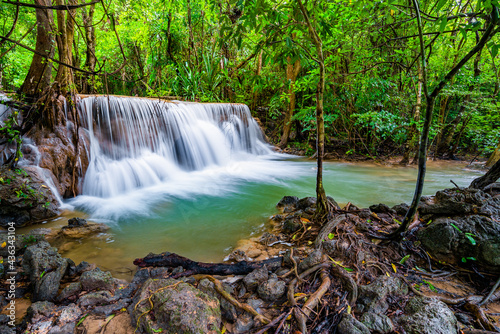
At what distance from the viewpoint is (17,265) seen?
6.88 feet

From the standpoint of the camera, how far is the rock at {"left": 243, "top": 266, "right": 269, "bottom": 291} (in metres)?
1.81

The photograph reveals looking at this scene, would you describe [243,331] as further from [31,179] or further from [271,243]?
[31,179]

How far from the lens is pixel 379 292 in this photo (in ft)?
5.32


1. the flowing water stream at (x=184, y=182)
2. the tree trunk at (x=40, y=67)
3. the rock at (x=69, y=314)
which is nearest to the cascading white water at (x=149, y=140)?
the flowing water stream at (x=184, y=182)

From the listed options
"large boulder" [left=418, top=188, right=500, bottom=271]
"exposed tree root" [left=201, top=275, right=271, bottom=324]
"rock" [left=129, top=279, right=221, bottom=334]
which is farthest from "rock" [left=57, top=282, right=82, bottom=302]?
"large boulder" [left=418, top=188, right=500, bottom=271]

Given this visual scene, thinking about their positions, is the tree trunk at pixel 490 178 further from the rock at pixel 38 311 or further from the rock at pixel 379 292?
the rock at pixel 38 311

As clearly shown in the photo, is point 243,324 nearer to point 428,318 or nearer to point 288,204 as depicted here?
point 428,318

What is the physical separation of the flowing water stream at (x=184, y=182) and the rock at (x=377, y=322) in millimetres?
1538

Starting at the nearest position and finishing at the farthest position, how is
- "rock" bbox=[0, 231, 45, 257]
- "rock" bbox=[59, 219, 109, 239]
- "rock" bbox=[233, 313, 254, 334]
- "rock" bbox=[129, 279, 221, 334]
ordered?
"rock" bbox=[129, 279, 221, 334] → "rock" bbox=[233, 313, 254, 334] → "rock" bbox=[0, 231, 45, 257] → "rock" bbox=[59, 219, 109, 239]

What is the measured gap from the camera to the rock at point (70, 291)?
5.82 ft

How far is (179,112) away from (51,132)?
327cm

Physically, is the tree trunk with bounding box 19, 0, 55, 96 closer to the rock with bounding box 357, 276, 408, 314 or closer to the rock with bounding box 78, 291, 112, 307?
the rock with bounding box 78, 291, 112, 307

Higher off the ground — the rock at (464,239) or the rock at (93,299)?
the rock at (464,239)

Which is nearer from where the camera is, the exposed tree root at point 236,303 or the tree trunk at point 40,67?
the exposed tree root at point 236,303
